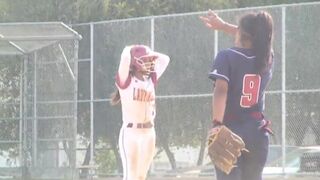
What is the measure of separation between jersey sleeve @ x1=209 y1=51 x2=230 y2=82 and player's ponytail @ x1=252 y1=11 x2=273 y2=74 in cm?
27

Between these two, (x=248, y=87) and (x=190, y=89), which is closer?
(x=248, y=87)

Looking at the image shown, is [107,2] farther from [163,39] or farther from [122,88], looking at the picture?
[122,88]

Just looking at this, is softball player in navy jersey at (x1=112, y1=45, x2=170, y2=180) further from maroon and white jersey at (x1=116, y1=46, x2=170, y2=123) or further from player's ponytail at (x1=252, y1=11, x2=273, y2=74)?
player's ponytail at (x1=252, y1=11, x2=273, y2=74)

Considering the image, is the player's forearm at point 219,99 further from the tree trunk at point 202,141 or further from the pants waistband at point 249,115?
the tree trunk at point 202,141

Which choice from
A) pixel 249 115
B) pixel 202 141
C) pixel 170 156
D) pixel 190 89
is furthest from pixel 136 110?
pixel 170 156

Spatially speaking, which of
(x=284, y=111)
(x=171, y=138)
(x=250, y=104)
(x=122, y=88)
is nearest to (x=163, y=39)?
(x=171, y=138)

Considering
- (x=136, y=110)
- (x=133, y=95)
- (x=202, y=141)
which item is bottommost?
(x=202, y=141)

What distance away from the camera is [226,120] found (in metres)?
6.34

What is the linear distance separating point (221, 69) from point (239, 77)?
0.60 feet

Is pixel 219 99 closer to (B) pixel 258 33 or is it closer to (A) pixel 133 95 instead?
(B) pixel 258 33

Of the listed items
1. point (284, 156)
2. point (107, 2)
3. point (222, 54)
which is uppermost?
point (107, 2)

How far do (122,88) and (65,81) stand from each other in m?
8.66

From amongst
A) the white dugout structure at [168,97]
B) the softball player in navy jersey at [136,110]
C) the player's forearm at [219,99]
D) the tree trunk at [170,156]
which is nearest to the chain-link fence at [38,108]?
the white dugout structure at [168,97]

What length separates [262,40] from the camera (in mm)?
6336
